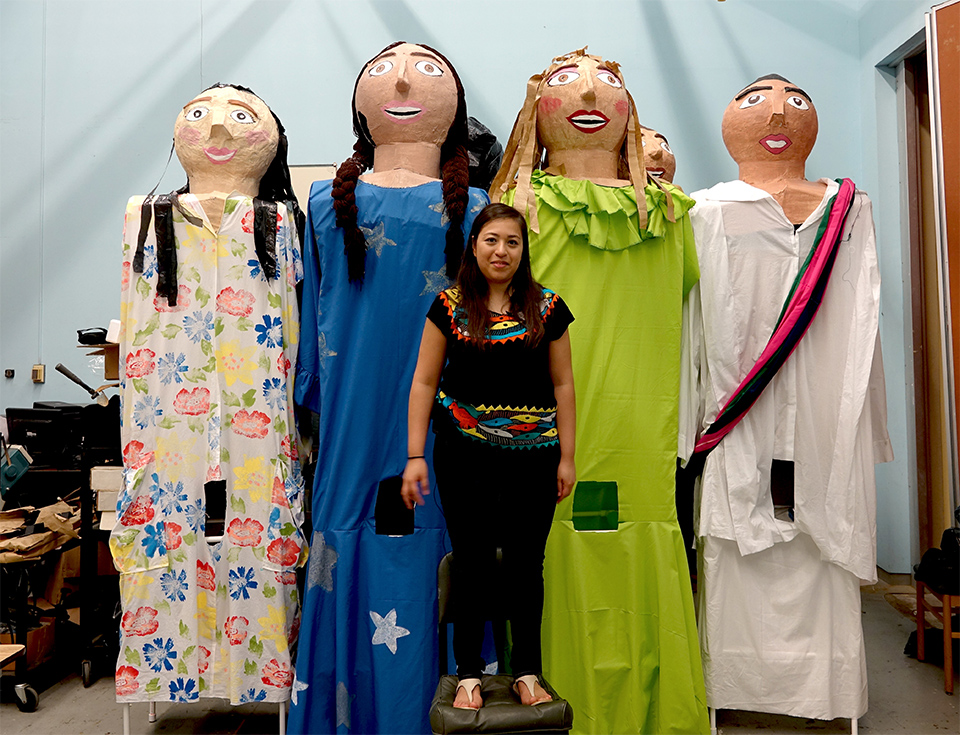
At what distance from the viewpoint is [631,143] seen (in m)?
2.53

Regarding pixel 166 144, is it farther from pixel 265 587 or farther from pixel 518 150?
pixel 265 587

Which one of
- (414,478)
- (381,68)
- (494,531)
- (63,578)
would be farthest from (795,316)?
(63,578)

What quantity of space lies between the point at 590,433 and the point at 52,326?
3218 mm

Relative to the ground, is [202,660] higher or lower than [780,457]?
lower

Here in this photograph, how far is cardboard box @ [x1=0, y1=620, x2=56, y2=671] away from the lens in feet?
9.36

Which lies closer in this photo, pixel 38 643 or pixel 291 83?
pixel 38 643

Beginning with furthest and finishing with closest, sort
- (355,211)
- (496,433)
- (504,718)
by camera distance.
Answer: (355,211) < (496,433) < (504,718)

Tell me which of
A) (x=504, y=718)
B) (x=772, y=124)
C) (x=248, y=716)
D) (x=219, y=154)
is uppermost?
(x=772, y=124)

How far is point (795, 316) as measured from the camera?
8.27 feet

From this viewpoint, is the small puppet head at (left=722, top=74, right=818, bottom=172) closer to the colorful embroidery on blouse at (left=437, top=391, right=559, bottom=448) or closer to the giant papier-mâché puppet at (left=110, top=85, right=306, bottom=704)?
the colorful embroidery on blouse at (left=437, top=391, right=559, bottom=448)

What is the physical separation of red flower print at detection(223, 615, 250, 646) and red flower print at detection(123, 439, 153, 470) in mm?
576

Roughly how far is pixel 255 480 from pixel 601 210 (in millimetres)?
1435

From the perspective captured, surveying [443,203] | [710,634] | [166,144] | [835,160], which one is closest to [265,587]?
[443,203]

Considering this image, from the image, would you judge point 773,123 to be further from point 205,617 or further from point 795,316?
point 205,617
